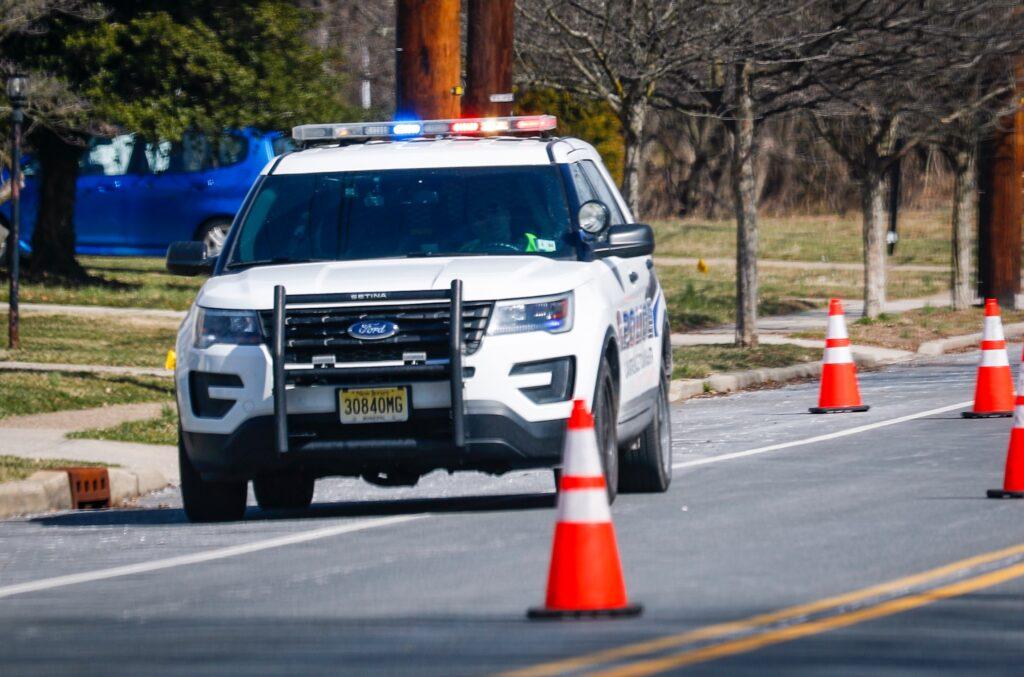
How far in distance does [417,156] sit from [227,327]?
168 centimetres

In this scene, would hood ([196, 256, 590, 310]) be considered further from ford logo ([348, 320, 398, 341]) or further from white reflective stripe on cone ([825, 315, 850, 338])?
white reflective stripe on cone ([825, 315, 850, 338])

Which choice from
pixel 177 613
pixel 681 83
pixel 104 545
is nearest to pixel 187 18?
pixel 681 83

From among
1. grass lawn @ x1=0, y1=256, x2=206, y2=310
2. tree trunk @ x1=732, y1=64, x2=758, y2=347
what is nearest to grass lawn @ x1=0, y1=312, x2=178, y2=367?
grass lawn @ x1=0, y1=256, x2=206, y2=310

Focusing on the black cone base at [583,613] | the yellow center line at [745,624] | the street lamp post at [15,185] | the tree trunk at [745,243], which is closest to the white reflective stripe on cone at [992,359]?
the yellow center line at [745,624]

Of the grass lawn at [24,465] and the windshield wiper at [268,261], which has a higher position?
the windshield wiper at [268,261]

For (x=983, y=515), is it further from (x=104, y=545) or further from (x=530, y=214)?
(x=104, y=545)

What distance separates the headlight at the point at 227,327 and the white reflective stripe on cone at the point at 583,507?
2.90m

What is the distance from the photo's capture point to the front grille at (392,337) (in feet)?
31.2

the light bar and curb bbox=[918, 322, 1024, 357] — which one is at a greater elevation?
the light bar

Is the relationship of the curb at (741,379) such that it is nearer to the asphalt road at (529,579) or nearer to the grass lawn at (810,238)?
the asphalt road at (529,579)

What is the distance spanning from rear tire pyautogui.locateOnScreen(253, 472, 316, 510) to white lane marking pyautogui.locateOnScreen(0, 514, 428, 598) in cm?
122

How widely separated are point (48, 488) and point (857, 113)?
14.5 metres

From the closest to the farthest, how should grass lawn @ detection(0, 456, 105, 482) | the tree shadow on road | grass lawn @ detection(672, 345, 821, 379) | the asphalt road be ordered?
the asphalt road < the tree shadow on road < grass lawn @ detection(0, 456, 105, 482) < grass lawn @ detection(672, 345, 821, 379)

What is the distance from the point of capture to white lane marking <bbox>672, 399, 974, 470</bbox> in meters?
12.8
